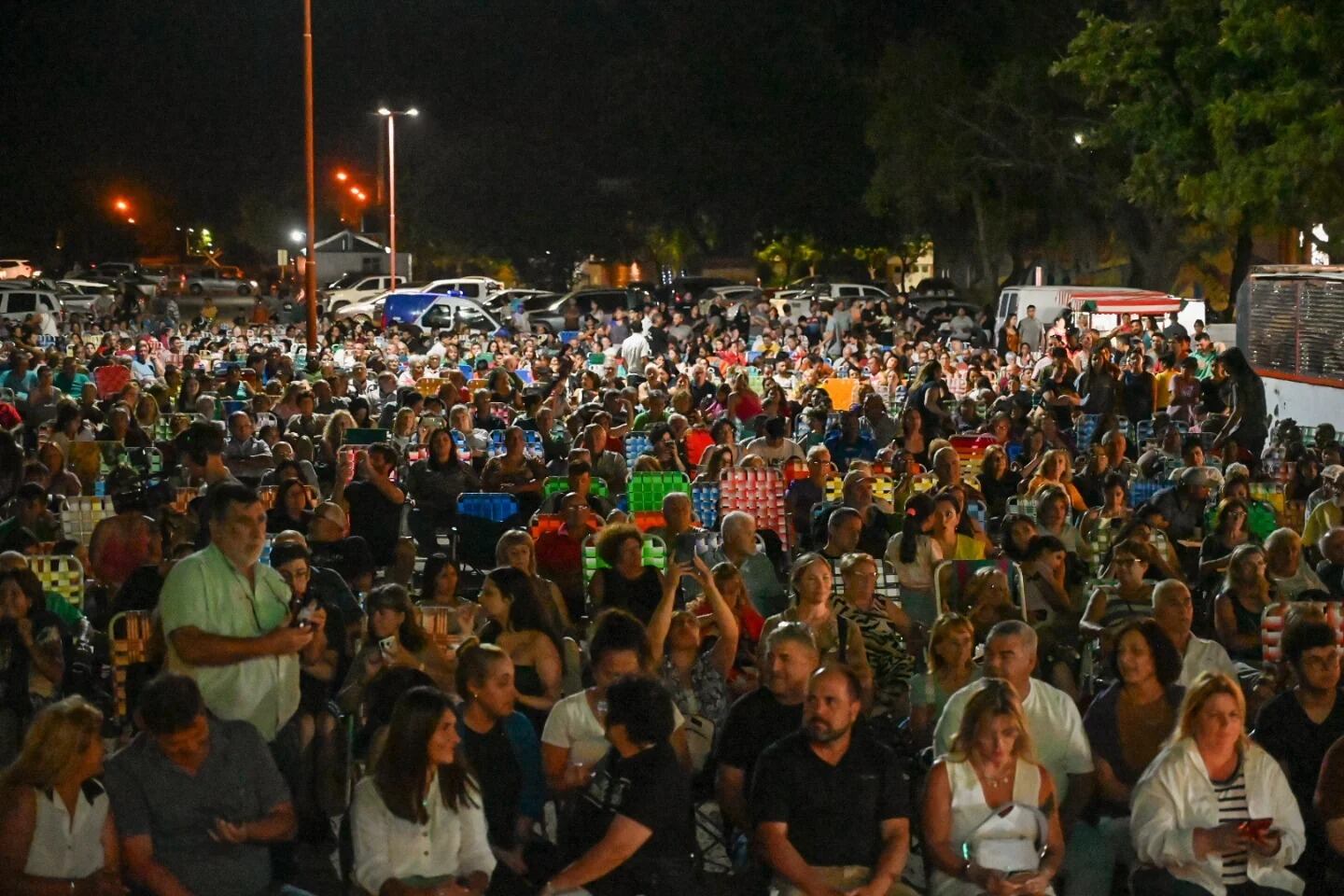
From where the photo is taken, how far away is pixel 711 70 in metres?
63.5

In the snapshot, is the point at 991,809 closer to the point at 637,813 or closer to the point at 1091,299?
the point at 637,813

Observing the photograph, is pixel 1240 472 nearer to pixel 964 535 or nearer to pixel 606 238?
pixel 964 535

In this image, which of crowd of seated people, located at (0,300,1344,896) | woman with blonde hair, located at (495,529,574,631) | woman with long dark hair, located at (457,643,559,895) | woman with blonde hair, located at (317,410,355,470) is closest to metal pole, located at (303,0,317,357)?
woman with blonde hair, located at (317,410,355,470)

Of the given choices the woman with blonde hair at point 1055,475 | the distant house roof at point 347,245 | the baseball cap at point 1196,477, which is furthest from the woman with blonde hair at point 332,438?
the distant house roof at point 347,245

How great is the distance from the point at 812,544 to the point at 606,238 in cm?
5624

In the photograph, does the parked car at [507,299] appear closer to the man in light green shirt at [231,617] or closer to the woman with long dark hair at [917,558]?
the woman with long dark hair at [917,558]

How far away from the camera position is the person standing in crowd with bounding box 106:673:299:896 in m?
6.04

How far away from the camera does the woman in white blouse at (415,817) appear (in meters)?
6.05

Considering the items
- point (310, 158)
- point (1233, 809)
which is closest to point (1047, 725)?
point (1233, 809)

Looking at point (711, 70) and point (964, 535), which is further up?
point (711, 70)

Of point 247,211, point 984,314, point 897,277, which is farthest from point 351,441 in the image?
point 247,211

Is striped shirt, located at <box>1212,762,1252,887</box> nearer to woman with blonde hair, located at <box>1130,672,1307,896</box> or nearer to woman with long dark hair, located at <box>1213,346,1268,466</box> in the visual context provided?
woman with blonde hair, located at <box>1130,672,1307,896</box>

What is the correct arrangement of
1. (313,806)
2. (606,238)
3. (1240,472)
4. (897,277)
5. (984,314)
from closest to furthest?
1. (313,806)
2. (1240,472)
3. (984,314)
4. (606,238)
5. (897,277)

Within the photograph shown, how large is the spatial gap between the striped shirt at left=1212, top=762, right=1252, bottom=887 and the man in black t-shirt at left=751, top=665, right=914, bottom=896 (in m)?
1.08
